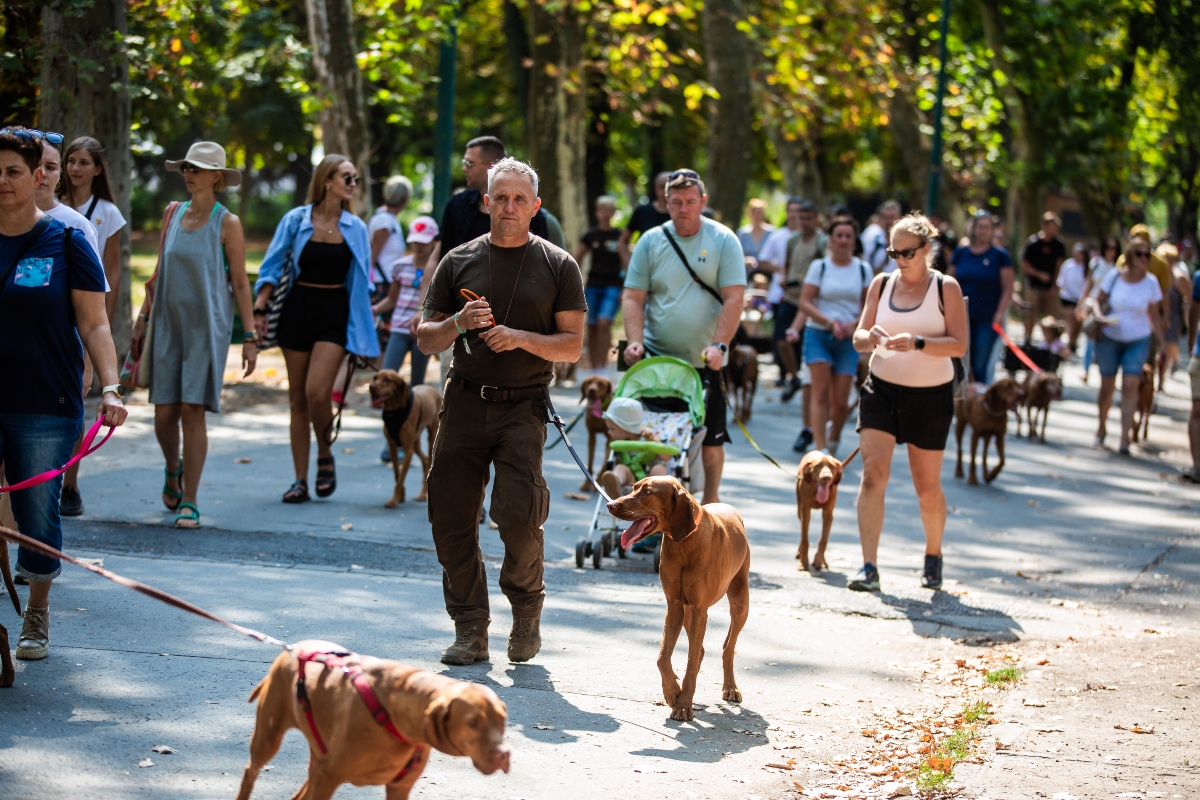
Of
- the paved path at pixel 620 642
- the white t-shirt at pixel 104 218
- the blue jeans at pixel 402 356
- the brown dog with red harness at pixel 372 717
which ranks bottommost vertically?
the paved path at pixel 620 642

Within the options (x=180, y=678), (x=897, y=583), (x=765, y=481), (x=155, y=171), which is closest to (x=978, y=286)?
(x=765, y=481)

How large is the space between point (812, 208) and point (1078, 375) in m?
9.22

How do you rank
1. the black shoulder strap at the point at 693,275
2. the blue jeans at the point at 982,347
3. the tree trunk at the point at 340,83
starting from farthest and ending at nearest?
1. the tree trunk at the point at 340,83
2. the blue jeans at the point at 982,347
3. the black shoulder strap at the point at 693,275

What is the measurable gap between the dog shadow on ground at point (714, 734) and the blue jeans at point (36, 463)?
98.9 inches

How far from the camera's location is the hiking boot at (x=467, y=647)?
18.5 feet

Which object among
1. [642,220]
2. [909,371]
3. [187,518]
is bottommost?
[187,518]

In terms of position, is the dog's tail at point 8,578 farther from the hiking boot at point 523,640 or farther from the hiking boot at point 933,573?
the hiking boot at point 933,573

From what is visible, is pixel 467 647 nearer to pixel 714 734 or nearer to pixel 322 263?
pixel 714 734

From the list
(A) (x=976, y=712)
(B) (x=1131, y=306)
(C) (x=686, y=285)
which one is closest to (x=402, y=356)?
(C) (x=686, y=285)

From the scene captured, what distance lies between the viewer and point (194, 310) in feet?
27.0

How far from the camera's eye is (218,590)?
22.1ft

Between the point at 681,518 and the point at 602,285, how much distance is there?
415 inches

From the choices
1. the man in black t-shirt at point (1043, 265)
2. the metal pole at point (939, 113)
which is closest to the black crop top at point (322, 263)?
the man in black t-shirt at point (1043, 265)

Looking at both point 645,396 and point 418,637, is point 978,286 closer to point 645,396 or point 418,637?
point 645,396
